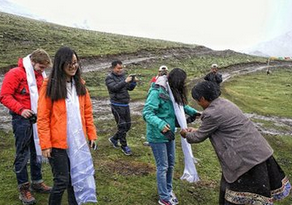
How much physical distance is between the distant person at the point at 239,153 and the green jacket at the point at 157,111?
918 millimetres

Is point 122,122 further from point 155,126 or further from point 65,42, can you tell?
point 65,42

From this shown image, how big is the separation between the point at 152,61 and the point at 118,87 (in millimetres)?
27775

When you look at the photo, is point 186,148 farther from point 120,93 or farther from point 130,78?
point 120,93

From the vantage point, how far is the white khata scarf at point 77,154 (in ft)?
15.4

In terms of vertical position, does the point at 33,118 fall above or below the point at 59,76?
below

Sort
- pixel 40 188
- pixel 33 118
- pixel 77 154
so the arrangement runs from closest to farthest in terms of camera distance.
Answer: pixel 77 154 → pixel 33 118 → pixel 40 188

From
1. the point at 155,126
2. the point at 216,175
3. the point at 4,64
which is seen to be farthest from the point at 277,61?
the point at 155,126

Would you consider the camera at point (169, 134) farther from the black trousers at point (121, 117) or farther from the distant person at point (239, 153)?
the black trousers at point (121, 117)

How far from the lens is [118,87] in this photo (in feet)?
27.6

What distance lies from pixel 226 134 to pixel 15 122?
3.52 m

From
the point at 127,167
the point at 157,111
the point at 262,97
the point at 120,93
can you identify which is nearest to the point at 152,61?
the point at 262,97

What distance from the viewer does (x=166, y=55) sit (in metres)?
42.2

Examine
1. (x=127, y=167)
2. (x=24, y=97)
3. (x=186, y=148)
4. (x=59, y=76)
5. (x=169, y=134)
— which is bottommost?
(x=127, y=167)

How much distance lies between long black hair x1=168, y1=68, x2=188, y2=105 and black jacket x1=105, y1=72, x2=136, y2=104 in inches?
114
